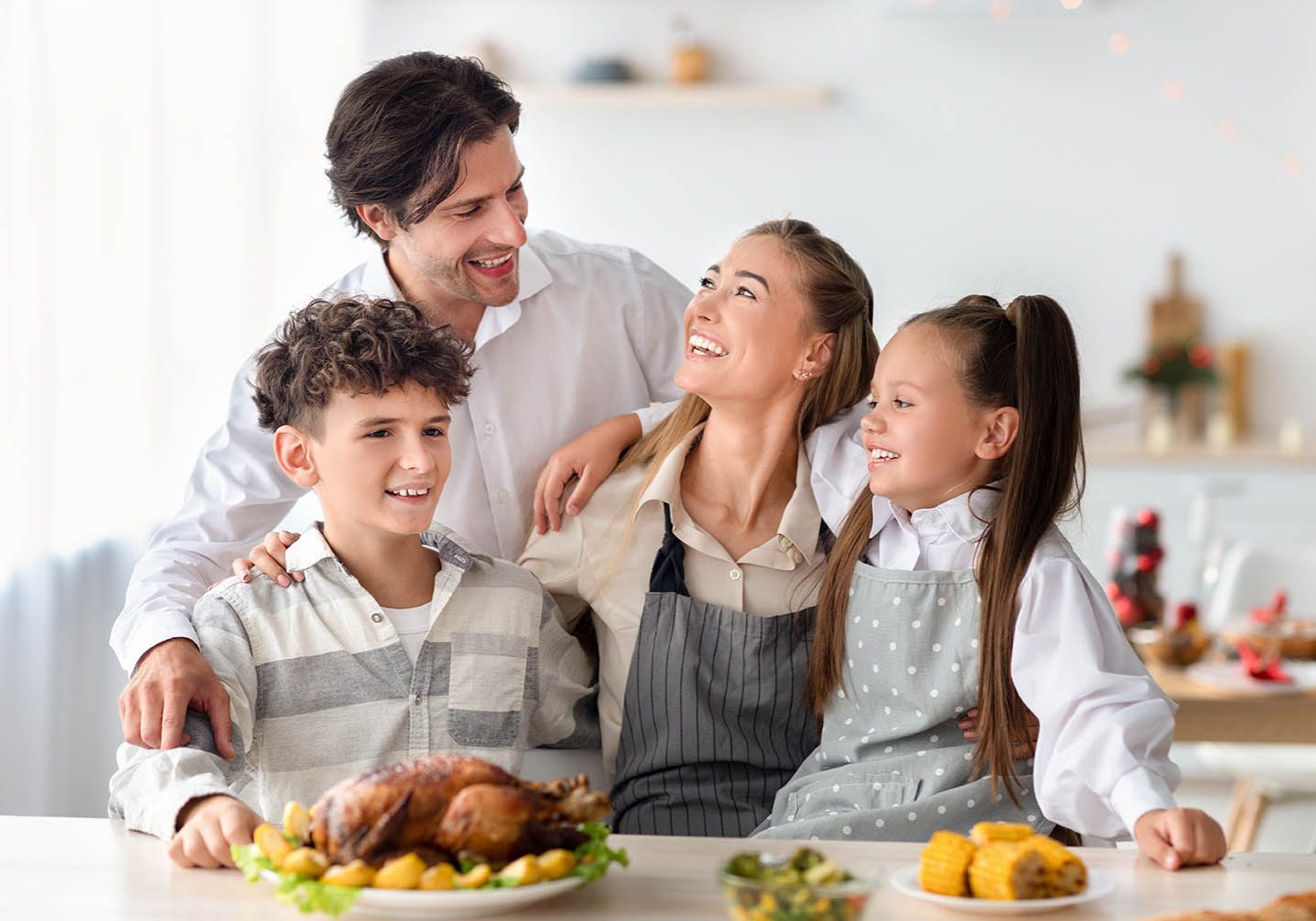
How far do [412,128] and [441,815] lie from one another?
51.1 inches

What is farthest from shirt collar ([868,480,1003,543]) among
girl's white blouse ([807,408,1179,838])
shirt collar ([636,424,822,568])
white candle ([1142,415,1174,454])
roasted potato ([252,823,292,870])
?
white candle ([1142,415,1174,454])

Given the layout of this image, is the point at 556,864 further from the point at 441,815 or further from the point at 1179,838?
the point at 1179,838

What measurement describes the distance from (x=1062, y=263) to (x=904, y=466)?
3838mm

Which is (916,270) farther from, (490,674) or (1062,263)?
(490,674)

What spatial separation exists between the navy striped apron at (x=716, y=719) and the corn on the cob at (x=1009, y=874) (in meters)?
0.73

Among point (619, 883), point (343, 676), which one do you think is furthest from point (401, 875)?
point (343, 676)

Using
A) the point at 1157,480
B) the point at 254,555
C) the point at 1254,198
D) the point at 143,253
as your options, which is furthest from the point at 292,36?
the point at 1254,198

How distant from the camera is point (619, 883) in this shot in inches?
49.5

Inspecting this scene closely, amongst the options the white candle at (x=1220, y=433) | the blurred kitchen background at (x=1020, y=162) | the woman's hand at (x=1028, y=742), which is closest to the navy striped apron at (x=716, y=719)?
the woman's hand at (x=1028, y=742)

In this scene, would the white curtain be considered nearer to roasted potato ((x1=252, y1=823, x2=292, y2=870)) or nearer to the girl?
the girl

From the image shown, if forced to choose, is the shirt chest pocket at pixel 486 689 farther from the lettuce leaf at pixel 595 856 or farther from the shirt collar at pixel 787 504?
the lettuce leaf at pixel 595 856

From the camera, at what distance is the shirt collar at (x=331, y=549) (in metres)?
1.77

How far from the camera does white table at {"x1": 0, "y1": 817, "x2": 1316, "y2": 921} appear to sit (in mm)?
1191

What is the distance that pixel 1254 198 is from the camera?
5.30m
